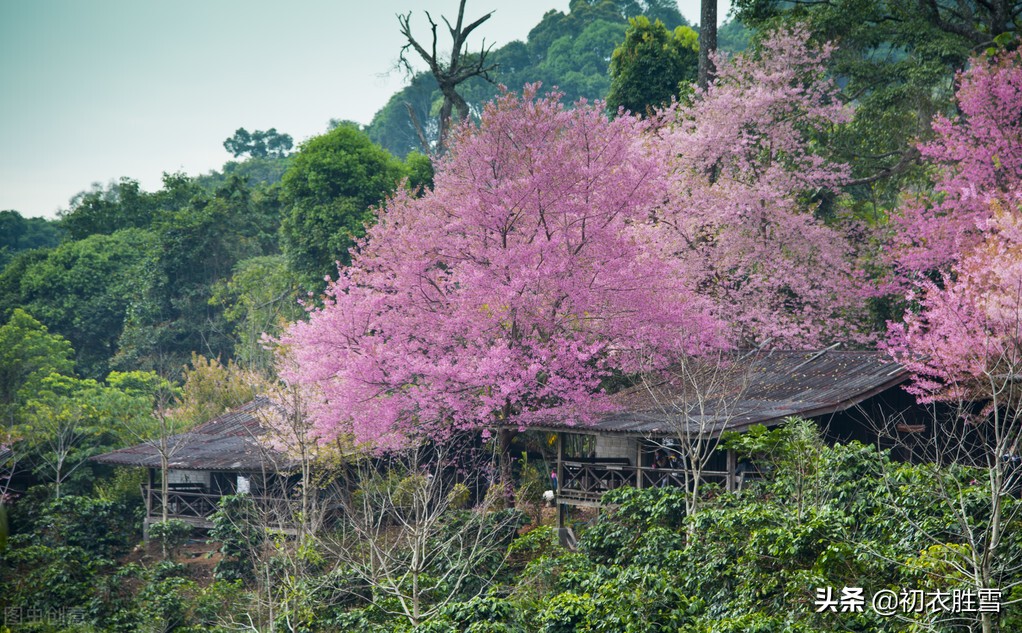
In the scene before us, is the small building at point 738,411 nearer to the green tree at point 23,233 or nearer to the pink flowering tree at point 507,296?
the pink flowering tree at point 507,296

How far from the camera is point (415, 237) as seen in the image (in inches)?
887

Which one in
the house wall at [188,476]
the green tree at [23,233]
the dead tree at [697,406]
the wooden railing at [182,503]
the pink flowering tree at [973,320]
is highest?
the green tree at [23,233]

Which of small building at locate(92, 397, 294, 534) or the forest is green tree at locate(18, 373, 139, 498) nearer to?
the forest

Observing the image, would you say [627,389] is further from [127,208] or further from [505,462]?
[127,208]

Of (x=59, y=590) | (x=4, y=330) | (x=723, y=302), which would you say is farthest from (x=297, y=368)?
(x=4, y=330)

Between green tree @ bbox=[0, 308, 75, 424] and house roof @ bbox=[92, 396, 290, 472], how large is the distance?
14362 millimetres

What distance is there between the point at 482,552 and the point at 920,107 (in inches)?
724

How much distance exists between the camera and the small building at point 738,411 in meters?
19.5

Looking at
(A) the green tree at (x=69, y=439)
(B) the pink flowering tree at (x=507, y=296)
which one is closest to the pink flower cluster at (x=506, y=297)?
(B) the pink flowering tree at (x=507, y=296)

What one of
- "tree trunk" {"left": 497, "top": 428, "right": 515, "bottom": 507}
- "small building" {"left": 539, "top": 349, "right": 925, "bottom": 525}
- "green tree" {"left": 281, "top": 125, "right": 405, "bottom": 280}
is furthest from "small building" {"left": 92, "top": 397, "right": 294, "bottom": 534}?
"green tree" {"left": 281, "top": 125, "right": 405, "bottom": 280}

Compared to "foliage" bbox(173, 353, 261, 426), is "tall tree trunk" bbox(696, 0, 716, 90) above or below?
above

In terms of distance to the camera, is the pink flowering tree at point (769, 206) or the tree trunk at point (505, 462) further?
the pink flowering tree at point (769, 206)

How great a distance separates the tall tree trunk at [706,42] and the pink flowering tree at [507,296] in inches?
417

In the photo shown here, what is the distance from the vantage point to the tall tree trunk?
106 ft
